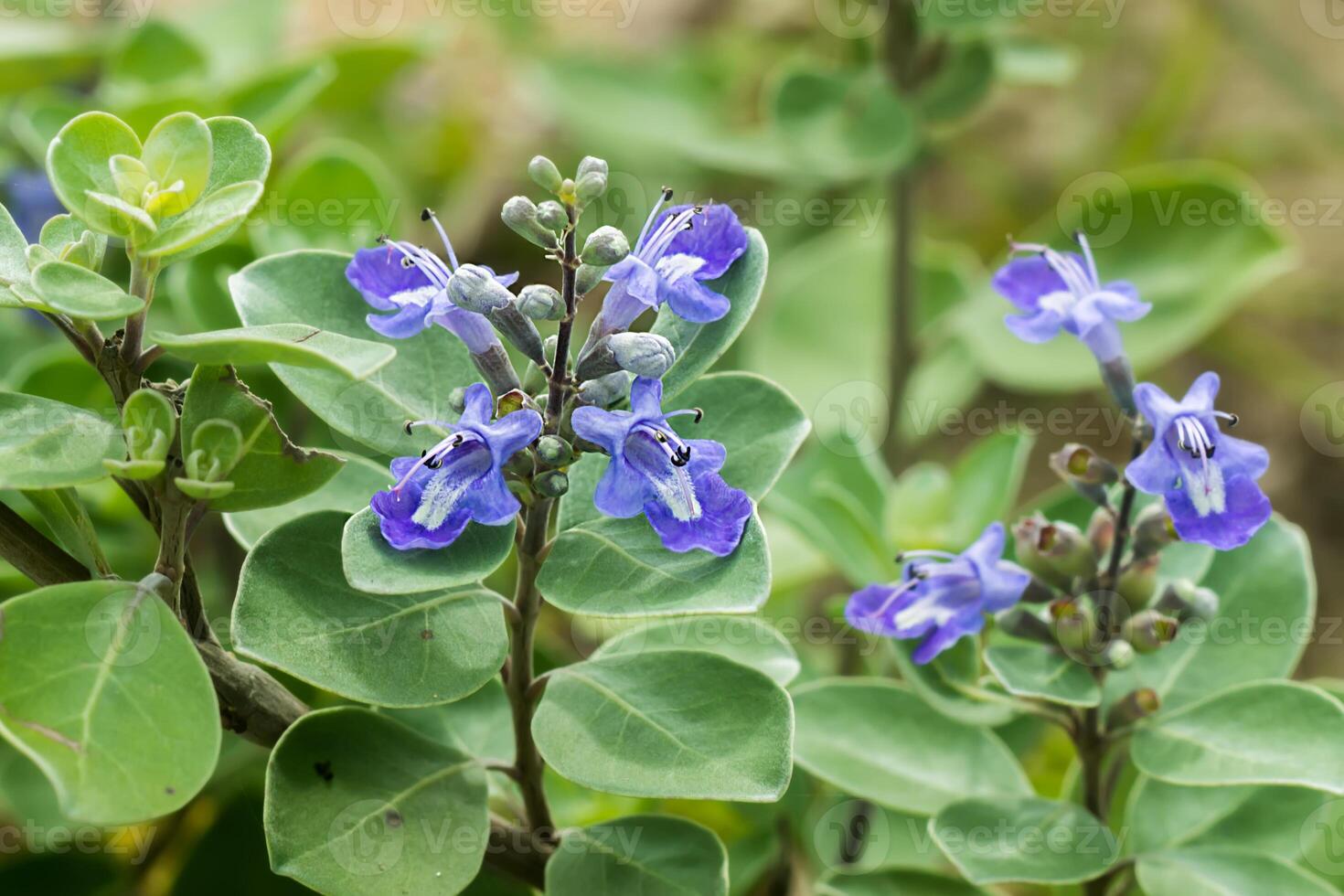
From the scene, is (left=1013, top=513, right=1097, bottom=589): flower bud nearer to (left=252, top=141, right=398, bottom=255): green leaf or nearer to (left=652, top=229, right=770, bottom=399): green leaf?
(left=652, top=229, right=770, bottom=399): green leaf

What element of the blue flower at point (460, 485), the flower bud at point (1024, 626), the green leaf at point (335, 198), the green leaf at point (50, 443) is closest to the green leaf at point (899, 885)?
the flower bud at point (1024, 626)

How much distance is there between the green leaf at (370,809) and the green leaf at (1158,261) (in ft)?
4.67

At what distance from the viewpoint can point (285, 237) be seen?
1.75 meters

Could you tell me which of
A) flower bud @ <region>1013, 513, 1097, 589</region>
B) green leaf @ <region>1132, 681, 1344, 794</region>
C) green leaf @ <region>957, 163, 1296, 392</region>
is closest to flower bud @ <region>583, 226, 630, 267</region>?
flower bud @ <region>1013, 513, 1097, 589</region>

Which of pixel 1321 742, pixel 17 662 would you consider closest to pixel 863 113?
pixel 1321 742

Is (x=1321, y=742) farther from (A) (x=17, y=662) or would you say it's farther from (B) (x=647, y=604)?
(A) (x=17, y=662)

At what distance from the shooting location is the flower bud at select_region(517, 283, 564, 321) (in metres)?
1.09

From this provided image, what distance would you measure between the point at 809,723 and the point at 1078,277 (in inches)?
22.8

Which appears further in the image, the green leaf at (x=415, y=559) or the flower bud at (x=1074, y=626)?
the flower bud at (x=1074, y=626)

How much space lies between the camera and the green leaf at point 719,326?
1167mm

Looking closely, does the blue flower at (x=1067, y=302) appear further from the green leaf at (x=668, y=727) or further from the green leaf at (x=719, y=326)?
the green leaf at (x=668, y=727)

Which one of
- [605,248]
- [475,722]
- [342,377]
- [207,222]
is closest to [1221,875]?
[475,722]

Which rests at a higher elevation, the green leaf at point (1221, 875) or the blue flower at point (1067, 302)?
the blue flower at point (1067, 302)

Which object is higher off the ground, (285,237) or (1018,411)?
(285,237)
